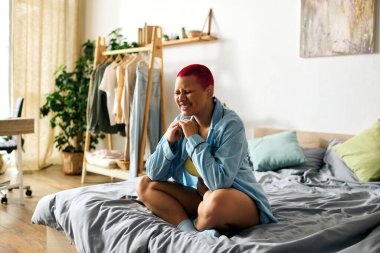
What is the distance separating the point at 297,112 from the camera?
10.7 ft

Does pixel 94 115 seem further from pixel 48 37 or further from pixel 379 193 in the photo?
pixel 379 193

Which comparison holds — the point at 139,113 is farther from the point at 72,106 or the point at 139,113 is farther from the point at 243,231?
the point at 243,231

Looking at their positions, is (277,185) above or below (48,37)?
below

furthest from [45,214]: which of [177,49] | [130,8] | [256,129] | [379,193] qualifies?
[130,8]

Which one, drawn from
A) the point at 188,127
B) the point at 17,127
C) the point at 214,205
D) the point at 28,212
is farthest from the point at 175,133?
the point at 17,127

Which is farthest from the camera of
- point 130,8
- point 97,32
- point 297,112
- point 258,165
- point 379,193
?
point 97,32

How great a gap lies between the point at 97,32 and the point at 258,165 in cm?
311

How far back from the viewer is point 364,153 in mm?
2547

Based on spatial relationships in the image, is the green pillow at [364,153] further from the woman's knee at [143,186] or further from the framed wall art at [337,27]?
the woman's knee at [143,186]

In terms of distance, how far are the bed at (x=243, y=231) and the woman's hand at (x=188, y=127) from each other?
1.20ft

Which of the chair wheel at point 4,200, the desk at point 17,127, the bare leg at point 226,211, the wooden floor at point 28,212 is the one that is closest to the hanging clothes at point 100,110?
the wooden floor at point 28,212

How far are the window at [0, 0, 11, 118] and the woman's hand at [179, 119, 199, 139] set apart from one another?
368 centimetres

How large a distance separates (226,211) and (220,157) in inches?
8.0

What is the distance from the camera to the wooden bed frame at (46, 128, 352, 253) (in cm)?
198
